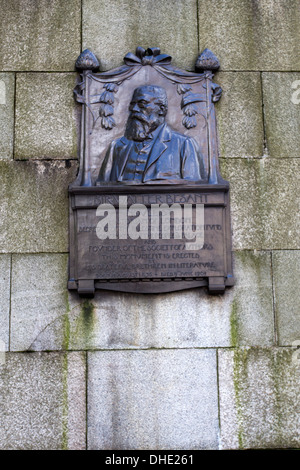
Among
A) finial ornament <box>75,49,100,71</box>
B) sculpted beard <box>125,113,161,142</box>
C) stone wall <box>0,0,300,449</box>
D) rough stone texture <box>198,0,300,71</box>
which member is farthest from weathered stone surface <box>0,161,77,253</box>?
rough stone texture <box>198,0,300,71</box>

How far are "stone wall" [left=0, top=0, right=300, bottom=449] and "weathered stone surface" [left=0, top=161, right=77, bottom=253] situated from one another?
1 cm

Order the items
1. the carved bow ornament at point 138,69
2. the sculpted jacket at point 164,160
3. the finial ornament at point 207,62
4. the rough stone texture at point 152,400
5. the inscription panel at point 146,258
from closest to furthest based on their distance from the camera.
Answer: the rough stone texture at point 152,400, the inscription panel at point 146,258, the sculpted jacket at point 164,160, the carved bow ornament at point 138,69, the finial ornament at point 207,62

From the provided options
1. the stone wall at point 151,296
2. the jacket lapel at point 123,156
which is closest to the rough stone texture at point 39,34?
the stone wall at point 151,296

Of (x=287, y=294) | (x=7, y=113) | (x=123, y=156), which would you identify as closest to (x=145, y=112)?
(x=123, y=156)

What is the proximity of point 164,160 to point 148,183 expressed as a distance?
33 centimetres

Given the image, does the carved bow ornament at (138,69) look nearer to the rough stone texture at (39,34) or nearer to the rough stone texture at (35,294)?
the rough stone texture at (39,34)

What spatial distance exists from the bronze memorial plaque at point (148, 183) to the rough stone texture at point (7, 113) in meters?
0.80

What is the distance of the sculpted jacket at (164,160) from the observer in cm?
770

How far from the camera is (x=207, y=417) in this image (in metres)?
7.29

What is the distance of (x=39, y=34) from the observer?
825 centimetres

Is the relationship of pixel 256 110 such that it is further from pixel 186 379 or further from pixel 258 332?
pixel 186 379

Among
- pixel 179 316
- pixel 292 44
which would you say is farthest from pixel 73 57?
pixel 179 316

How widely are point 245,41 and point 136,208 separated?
2479mm

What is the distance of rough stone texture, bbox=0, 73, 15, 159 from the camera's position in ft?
26.1
